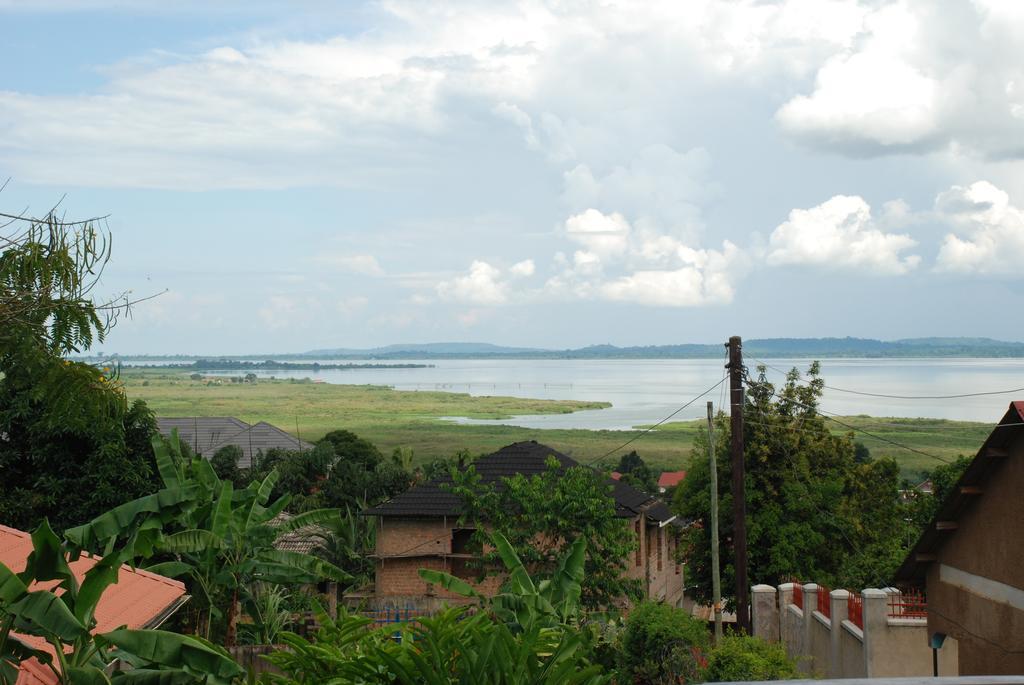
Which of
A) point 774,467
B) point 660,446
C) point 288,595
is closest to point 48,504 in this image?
point 288,595

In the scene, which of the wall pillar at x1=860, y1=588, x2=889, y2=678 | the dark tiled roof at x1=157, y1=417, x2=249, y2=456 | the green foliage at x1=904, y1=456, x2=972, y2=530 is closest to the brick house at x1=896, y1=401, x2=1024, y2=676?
the wall pillar at x1=860, y1=588, x2=889, y2=678

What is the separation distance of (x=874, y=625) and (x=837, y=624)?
2295 millimetres

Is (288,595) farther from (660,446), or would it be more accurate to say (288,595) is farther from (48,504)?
(660,446)

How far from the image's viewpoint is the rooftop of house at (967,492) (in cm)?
1471

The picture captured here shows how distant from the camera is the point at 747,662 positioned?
19641 millimetres

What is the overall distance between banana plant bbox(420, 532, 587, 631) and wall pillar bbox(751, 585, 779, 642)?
11.7 metres

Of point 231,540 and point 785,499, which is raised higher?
point 231,540

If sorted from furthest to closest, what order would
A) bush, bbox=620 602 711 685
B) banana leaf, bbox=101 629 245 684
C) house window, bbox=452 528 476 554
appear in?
house window, bbox=452 528 476 554, bush, bbox=620 602 711 685, banana leaf, bbox=101 629 245 684

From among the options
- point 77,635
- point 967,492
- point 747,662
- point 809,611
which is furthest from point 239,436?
point 77,635

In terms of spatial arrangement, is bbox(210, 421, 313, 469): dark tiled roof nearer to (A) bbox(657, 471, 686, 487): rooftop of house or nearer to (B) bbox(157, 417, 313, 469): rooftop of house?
(B) bbox(157, 417, 313, 469): rooftop of house

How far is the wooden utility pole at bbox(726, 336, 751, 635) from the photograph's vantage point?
83.6 ft

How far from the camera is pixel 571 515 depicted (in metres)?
26.7

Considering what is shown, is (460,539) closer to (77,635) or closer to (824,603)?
(824,603)

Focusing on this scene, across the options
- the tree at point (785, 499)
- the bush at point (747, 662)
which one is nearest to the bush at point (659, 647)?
the bush at point (747, 662)
